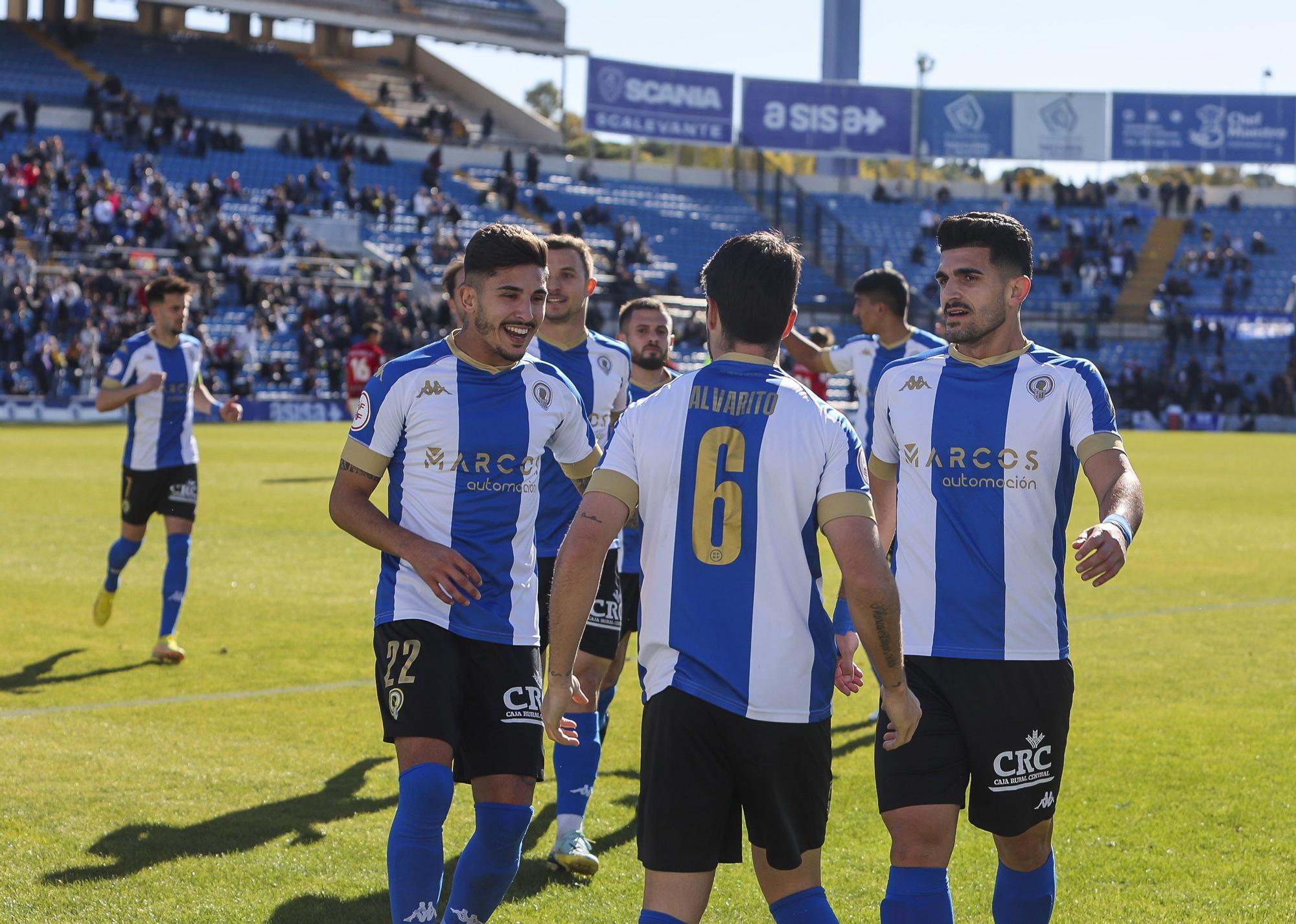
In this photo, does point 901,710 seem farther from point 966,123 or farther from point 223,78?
point 966,123

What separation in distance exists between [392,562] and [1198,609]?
9.37 meters

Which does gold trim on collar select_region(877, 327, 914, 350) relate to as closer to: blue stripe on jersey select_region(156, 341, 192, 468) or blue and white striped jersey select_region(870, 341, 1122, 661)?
blue and white striped jersey select_region(870, 341, 1122, 661)

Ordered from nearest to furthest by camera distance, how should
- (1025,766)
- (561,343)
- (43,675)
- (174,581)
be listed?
1. (1025,766)
2. (561,343)
3. (43,675)
4. (174,581)

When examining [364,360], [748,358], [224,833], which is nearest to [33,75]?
[364,360]

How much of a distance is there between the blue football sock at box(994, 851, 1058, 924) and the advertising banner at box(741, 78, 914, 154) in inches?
2225

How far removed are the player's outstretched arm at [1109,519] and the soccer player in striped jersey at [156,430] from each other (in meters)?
7.00

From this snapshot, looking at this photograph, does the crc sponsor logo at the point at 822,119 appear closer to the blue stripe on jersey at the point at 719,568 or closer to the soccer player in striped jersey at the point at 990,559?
the soccer player in striped jersey at the point at 990,559

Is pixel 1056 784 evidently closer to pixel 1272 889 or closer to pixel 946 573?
pixel 946 573

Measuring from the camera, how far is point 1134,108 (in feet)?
203

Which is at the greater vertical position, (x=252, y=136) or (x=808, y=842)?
(x=252, y=136)

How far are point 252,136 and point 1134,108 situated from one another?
1392 inches

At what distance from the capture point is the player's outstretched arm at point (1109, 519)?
386 cm

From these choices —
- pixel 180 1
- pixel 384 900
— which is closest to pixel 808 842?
pixel 384 900

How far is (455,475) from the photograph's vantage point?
4.78 m
